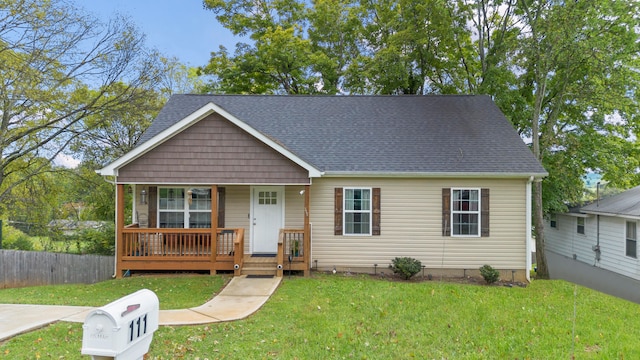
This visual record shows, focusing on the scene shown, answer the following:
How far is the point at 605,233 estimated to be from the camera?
13594 millimetres

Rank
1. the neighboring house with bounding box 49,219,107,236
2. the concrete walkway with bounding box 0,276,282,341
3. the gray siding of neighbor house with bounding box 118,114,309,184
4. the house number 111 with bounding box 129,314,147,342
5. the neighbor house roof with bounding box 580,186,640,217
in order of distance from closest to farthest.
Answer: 1. the house number 111 with bounding box 129,314,147,342
2. the concrete walkway with bounding box 0,276,282,341
3. the gray siding of neighbor house with bounding box 118,114,309,184
4. the neighbor house roof with bounding box 580,186,640,217
5. the neighboring house with bounding box 49,219,107,236

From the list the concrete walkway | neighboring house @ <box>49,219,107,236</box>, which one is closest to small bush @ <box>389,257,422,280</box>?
the concrete walkway

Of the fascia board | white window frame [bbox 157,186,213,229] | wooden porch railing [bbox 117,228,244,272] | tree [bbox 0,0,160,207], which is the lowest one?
wooden porch railing [bbox 117,228,244,272]

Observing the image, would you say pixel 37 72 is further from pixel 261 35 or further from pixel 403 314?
pixel 403 314

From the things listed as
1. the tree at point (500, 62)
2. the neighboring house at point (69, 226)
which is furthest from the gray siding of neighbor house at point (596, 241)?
the neighboring house at point (69, 226)

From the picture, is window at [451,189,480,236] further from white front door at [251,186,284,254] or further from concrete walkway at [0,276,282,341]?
concrete walkway at [0,276,282,341]

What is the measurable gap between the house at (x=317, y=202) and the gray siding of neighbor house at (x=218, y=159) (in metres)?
0.03

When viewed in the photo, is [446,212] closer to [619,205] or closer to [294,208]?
[294,208]

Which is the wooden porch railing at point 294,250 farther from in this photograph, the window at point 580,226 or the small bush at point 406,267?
the window at point 580,226

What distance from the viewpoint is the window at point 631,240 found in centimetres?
1206

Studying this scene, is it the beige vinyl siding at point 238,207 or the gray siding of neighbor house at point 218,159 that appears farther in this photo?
the beige vinyl siding at point 238,207

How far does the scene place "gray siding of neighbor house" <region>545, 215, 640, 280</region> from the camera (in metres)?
12.6

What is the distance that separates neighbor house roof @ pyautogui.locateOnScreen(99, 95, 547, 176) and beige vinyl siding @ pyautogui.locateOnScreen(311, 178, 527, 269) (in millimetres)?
456

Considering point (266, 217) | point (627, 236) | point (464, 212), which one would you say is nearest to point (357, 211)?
point (266, 217)
